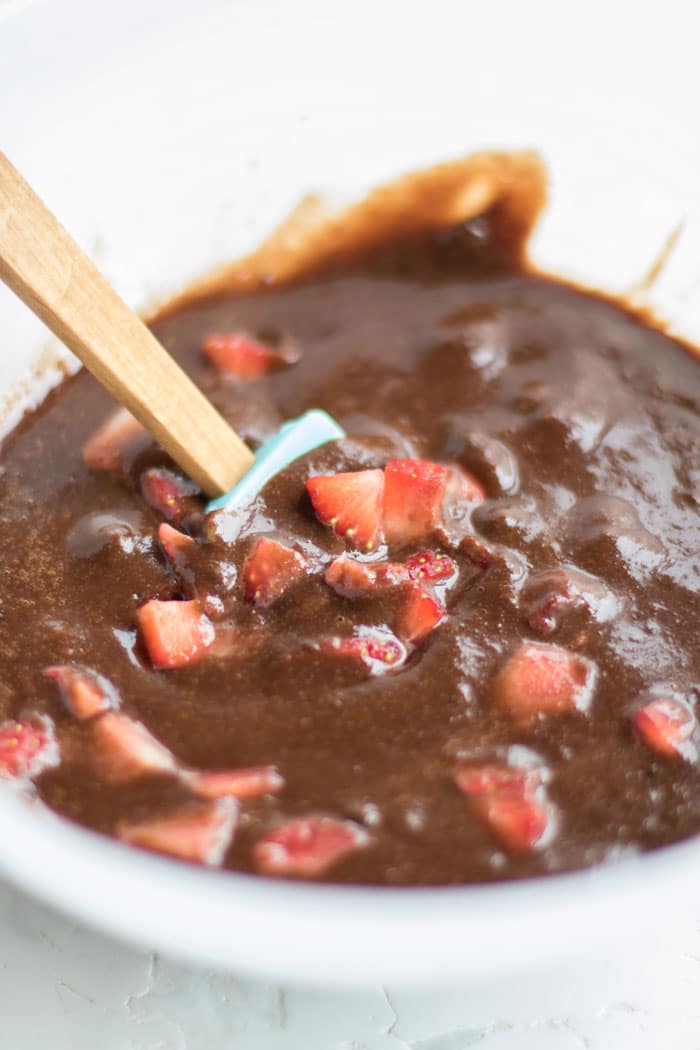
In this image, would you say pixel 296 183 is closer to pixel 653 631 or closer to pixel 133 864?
pixel 653 631

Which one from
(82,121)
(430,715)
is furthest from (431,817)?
(82,121)

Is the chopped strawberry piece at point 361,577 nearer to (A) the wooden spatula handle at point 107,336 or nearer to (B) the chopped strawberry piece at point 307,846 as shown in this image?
(A) the wooden spatula handle at point 107,336

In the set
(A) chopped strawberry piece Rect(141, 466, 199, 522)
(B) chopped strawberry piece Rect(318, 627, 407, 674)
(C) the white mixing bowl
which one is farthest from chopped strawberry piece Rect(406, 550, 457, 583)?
(C) the white mixing bowl

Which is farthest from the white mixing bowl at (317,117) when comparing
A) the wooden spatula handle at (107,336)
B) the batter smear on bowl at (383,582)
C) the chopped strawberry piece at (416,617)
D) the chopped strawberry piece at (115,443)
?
the chopped strawberry piece at (416,617)

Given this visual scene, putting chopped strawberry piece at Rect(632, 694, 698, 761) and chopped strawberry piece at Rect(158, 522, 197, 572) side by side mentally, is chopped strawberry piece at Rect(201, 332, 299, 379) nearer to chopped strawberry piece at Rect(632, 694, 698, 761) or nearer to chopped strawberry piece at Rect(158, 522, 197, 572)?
chopped strawberry piece at Rect(158, 522, 197, 572)

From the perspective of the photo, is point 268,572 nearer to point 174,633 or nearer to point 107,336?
point 174,633

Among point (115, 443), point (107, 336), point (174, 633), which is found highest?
point (107, 336)

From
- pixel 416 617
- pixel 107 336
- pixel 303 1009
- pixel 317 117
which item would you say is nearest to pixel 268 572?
pixel 416 617
